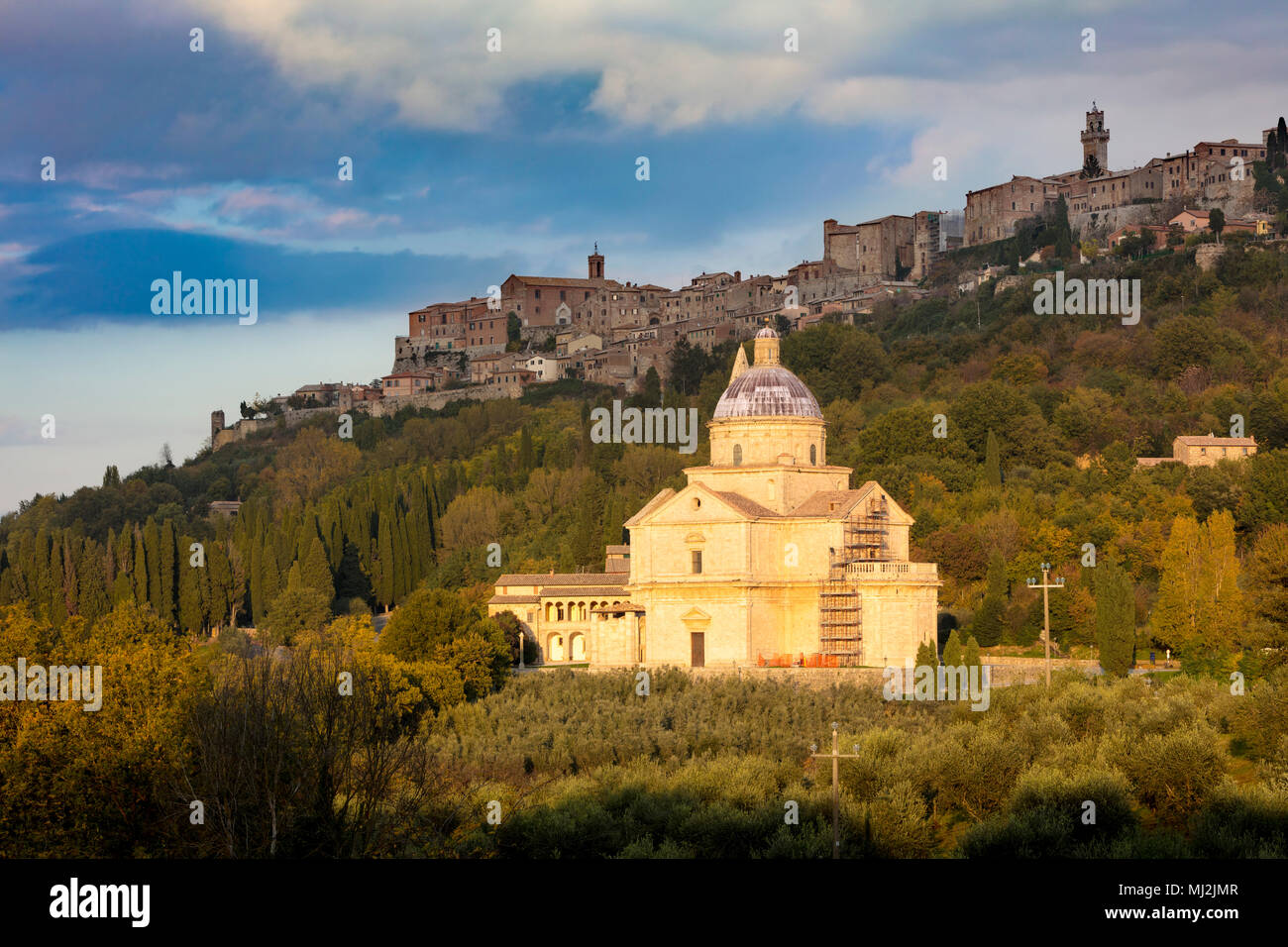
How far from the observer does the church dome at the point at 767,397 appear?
181 feet

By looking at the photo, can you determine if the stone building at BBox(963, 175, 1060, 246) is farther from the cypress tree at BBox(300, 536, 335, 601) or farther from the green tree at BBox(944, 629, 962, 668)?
the green tree at BBox(944, 629, 962, 668)

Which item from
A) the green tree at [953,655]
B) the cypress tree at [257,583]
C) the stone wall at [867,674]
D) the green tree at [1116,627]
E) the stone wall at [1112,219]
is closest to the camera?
the green tree at [953,655]

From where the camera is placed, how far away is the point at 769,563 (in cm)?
5356

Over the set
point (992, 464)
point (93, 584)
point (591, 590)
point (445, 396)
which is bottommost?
point (591, 590)

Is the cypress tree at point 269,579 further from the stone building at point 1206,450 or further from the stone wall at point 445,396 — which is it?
the stone wall at point 445,396

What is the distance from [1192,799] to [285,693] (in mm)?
17772

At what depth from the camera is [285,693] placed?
3216cm

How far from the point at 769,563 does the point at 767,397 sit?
5424 mm

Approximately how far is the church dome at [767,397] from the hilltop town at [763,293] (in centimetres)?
6055

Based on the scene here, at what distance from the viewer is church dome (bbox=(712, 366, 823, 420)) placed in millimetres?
55125

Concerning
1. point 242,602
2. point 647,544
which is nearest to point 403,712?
point 647,544

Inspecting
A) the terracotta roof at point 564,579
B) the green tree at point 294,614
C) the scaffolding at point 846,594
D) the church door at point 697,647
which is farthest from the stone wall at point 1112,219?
the church door at point 697,647

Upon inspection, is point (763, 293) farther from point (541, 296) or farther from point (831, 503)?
point (831, 503)

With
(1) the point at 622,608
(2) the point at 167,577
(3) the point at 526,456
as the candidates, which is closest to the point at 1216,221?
(3) the point at 526,456
